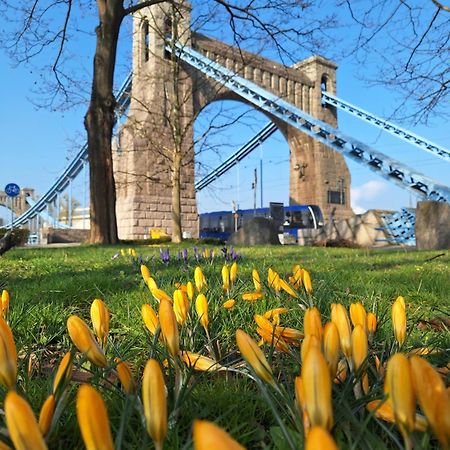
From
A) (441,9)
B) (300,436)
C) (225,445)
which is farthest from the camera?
(441,9)

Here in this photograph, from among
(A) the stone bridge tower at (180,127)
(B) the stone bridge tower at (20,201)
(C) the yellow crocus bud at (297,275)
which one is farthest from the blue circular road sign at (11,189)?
(B) the stone bridge tower at (20,201)

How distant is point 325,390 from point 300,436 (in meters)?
0.22

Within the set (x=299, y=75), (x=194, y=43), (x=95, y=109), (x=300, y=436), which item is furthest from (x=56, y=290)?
(x=299, y=75)

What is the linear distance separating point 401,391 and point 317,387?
0.09m

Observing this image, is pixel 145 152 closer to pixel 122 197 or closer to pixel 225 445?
pixel 122 197

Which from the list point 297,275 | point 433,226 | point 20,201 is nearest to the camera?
point 297,275

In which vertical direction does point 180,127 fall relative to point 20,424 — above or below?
above

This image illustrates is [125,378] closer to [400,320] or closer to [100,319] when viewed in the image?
[100,319]

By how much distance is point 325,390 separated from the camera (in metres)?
0.48

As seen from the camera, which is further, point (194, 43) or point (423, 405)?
point (194, 43)

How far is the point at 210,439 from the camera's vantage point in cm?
34

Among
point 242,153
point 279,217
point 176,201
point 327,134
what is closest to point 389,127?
point 327,134

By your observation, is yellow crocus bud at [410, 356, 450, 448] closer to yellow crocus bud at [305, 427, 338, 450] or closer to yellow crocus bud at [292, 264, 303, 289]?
yellow crocus bud at [305, 427, 338, 450]

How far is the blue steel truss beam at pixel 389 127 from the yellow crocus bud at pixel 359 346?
1088 inches
